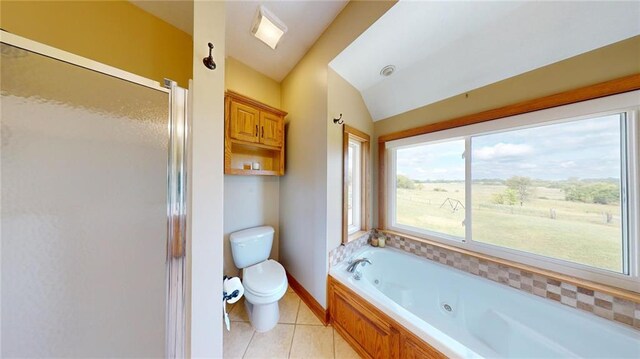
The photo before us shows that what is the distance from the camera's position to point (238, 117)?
158 centimetres

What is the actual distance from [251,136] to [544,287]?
8.37 feet

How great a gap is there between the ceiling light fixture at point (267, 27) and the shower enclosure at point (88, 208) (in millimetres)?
885

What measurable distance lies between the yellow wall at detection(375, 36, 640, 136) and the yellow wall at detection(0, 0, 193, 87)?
2217 millimetres

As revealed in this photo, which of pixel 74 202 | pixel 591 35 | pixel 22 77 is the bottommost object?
pixel 74 202

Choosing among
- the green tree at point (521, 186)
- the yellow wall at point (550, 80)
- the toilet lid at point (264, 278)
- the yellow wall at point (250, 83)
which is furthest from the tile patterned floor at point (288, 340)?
the yellow wall at point (250, 83)

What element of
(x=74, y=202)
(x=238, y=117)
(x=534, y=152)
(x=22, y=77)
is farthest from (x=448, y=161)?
(x=22, y=77)

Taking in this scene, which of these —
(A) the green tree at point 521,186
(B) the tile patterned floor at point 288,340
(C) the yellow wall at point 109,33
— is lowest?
(B) the tile patterned floor at point 288,340

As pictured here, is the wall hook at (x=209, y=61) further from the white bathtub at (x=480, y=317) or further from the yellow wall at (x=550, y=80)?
the yellow wall at (x=550, y=80)

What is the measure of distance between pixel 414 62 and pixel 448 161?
990mm

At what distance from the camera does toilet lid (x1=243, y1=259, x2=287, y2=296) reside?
1.38m

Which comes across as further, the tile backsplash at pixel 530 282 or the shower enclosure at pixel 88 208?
the tile backsplash at pixel 530 282

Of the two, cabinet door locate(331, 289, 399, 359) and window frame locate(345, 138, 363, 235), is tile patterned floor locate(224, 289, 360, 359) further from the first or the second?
window frame locate(345, 138, 363, 235)

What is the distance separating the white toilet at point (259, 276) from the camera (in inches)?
54.2

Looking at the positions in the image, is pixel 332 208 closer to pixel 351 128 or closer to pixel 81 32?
pixel 351 128
